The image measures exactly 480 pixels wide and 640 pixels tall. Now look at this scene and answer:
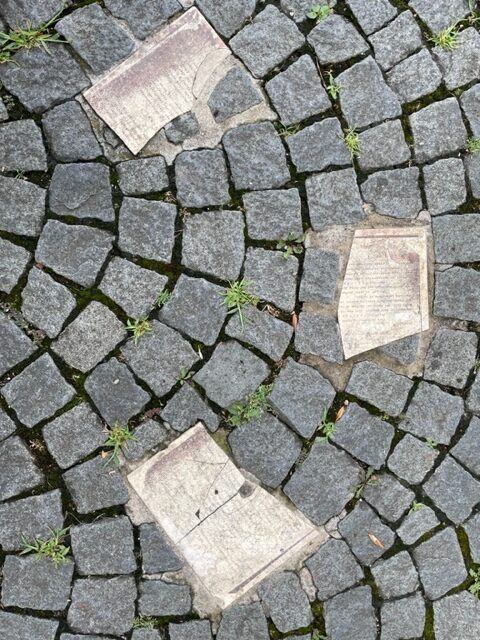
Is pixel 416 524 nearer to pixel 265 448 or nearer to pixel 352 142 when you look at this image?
pixel 265 448

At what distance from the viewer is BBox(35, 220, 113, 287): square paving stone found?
3.11 m

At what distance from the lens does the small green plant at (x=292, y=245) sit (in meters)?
Answer: 3.24

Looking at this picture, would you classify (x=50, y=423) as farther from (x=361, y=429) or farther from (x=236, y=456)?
(x=361, y=429)

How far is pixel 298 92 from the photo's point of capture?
127 inches

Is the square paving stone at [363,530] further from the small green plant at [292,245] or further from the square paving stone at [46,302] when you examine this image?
the square paving stone at [46,302]

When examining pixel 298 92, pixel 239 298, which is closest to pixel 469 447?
A: pixel 239 298

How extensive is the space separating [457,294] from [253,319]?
107 cm

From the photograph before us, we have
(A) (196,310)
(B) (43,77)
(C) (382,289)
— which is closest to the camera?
(B) (43,77)

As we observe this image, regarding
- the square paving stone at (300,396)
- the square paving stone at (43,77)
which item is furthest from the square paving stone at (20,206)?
the square paving stone at (300,396)

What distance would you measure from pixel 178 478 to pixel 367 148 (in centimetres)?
193

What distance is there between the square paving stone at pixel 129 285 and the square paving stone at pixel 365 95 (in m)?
1.29

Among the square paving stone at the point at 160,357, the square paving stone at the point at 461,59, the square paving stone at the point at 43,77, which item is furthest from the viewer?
the square paving stone at the point at 461,59

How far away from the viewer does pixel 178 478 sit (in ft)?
10.6

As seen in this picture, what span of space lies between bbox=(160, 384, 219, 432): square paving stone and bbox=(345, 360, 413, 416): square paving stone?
2.45 ft
